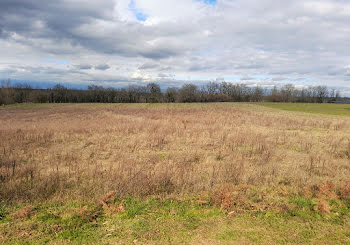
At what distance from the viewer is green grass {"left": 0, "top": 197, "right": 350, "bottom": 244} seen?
4.79 meters

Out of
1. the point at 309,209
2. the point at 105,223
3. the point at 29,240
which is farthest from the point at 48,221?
the point at 309,209

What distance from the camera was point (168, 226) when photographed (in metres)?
5.29

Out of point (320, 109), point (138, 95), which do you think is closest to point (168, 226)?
point (320, 109)

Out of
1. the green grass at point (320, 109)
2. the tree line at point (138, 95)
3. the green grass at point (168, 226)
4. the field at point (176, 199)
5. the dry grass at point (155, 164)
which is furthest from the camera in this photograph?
the tree line at point (138, 95)

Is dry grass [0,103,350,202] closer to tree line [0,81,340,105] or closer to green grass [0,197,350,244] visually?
green grass [0,197,350,244]

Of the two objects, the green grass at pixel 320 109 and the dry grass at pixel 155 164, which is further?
the green grass at pixel 320 109

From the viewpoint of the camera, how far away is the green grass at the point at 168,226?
479 cm

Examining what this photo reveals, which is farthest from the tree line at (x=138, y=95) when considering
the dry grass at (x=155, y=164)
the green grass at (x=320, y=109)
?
the dry grass at (x=155, y=164)

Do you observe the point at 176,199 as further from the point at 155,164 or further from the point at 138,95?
the point at 138,95

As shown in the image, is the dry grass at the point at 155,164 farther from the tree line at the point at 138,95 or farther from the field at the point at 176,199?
the tree line at the point at 138,95

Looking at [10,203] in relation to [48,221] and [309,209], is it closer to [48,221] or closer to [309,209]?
[48,221]

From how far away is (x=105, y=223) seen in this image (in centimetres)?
544

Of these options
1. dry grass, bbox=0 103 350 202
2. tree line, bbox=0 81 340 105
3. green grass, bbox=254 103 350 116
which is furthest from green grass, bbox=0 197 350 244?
tree line, bbox=0 81 340 105

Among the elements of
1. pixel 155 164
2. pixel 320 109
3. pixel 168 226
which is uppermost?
pixel 320 109
